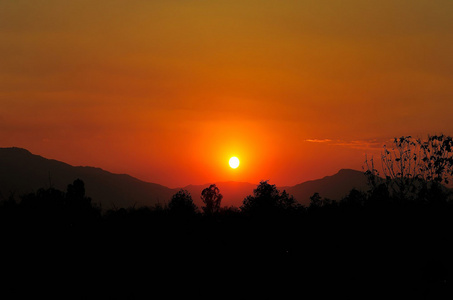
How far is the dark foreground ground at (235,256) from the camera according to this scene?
17.5 meters

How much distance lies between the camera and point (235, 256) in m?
22.8

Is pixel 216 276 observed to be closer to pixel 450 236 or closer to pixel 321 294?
pixel 321 294

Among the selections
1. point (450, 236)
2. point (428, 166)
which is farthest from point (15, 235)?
point (428, 166)

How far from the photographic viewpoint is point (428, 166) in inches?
1609

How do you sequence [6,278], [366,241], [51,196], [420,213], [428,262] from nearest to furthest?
[6,278], [51,196], [428,262], [366,241], [420,213]

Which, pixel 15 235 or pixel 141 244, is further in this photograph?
pixel 141 244

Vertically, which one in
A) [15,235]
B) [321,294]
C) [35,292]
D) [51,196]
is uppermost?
[51,196]

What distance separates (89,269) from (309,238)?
43.8 feet

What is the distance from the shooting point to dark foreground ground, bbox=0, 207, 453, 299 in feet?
57.3

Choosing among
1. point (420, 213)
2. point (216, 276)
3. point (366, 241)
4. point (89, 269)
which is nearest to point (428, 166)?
point (420, 213)

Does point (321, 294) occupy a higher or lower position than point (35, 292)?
lower

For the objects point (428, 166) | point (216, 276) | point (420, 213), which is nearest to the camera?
point (216, 276)

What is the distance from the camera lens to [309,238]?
27.5 m

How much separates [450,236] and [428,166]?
16282 mm
